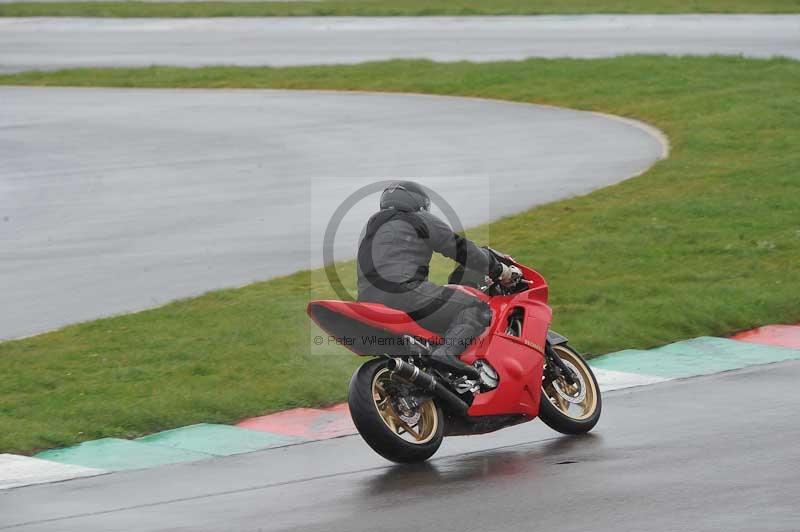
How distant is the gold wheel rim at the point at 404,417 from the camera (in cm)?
880

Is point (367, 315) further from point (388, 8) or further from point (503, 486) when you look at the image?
point (388, 8)

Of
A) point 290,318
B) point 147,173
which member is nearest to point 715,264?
point 290,318

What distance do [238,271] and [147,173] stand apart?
7703 mm

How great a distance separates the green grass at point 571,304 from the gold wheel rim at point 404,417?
2.02 meters

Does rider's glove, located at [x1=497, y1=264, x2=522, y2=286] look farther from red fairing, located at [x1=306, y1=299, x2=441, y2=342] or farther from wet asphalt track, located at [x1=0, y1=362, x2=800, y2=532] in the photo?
wet asphalt track, located at [x1=0, y1=362, x2=800, y2=532]

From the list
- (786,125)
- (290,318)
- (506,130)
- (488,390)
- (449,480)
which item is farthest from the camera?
(506,130)

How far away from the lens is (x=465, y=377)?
30.1 ft

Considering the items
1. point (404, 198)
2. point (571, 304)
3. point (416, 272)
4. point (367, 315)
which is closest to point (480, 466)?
point (367, 315)

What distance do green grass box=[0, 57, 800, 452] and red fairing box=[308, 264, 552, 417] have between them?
2.03 m

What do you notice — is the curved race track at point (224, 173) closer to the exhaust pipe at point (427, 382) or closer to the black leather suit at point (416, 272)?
the black leather suit at point (416, 272)

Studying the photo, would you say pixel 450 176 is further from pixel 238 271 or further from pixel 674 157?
pixel 238 271

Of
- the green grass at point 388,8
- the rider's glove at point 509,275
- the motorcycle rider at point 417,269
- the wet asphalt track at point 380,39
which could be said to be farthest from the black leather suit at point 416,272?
the green grass at point 388,8

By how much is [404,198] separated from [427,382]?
1.17m

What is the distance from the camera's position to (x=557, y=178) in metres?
20.6
